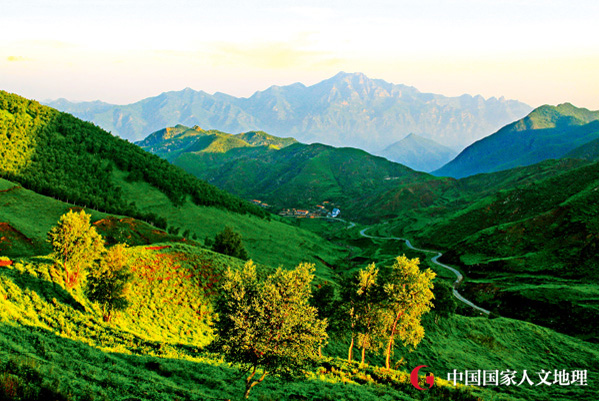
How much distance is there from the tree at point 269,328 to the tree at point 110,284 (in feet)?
63.8

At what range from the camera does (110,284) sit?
125 ft

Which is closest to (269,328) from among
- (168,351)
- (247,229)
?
(168,351)

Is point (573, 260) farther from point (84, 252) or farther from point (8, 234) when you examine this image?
point (8, 234)

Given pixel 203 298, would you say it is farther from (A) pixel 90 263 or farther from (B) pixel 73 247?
(B) pixel 73 247

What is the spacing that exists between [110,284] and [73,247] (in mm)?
8285

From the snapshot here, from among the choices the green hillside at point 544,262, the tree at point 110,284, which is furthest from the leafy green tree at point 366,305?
the green hillside at point 544,262

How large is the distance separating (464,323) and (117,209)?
11986cm

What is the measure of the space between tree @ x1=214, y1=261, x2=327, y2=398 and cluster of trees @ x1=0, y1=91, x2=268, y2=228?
372 feet

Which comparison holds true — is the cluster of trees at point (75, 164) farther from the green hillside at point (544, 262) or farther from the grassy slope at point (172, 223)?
the green hillside at point (544, 262)

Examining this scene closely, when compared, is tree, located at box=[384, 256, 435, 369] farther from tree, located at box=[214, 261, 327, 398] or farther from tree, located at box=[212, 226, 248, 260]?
tree, located at box=[212, 226, 248, 260]

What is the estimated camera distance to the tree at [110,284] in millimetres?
37969

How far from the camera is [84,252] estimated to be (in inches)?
1655

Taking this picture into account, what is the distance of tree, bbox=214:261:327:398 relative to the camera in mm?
23844

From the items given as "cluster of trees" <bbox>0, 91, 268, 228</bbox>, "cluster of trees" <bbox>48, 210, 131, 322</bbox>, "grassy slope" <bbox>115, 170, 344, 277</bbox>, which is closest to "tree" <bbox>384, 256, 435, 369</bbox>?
"cluster of trees" <bbox>48, 210, 131, 322</bbox>
